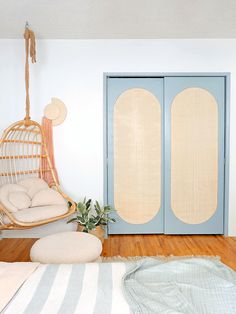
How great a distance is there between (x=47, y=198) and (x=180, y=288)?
2.10 m

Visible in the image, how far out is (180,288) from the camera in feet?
3.66

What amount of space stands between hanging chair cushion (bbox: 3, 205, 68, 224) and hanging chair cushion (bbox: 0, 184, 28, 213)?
0.08 metres

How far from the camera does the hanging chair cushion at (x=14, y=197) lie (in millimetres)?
2717

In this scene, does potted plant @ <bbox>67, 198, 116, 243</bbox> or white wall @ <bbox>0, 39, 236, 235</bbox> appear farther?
white wall @ <bbox>0, 39, 236, 235</bbox>

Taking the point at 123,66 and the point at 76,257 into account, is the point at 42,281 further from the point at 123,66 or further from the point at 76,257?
the point at 123,66

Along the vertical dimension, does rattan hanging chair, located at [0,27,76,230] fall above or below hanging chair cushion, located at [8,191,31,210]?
above

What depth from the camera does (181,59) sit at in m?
3.43

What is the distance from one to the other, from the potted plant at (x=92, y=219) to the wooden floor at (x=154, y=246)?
21 cm

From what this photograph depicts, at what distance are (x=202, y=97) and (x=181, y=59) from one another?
528 millimetres

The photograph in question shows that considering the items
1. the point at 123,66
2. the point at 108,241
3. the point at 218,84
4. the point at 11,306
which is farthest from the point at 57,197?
the point at 218,84

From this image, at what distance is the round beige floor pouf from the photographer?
6.21ft

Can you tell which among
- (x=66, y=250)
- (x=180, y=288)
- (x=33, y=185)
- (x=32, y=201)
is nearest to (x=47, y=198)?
(x=32, y=201)

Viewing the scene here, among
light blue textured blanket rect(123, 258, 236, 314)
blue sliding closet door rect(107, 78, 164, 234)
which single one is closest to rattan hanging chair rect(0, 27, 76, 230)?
blue sliding closet door rect(107, 78, 164, 234)

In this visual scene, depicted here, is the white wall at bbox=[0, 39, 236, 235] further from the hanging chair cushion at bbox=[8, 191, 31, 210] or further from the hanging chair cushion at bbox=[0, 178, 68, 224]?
the hanging chair cushion at bbox=[8, 191, 31, 210]
